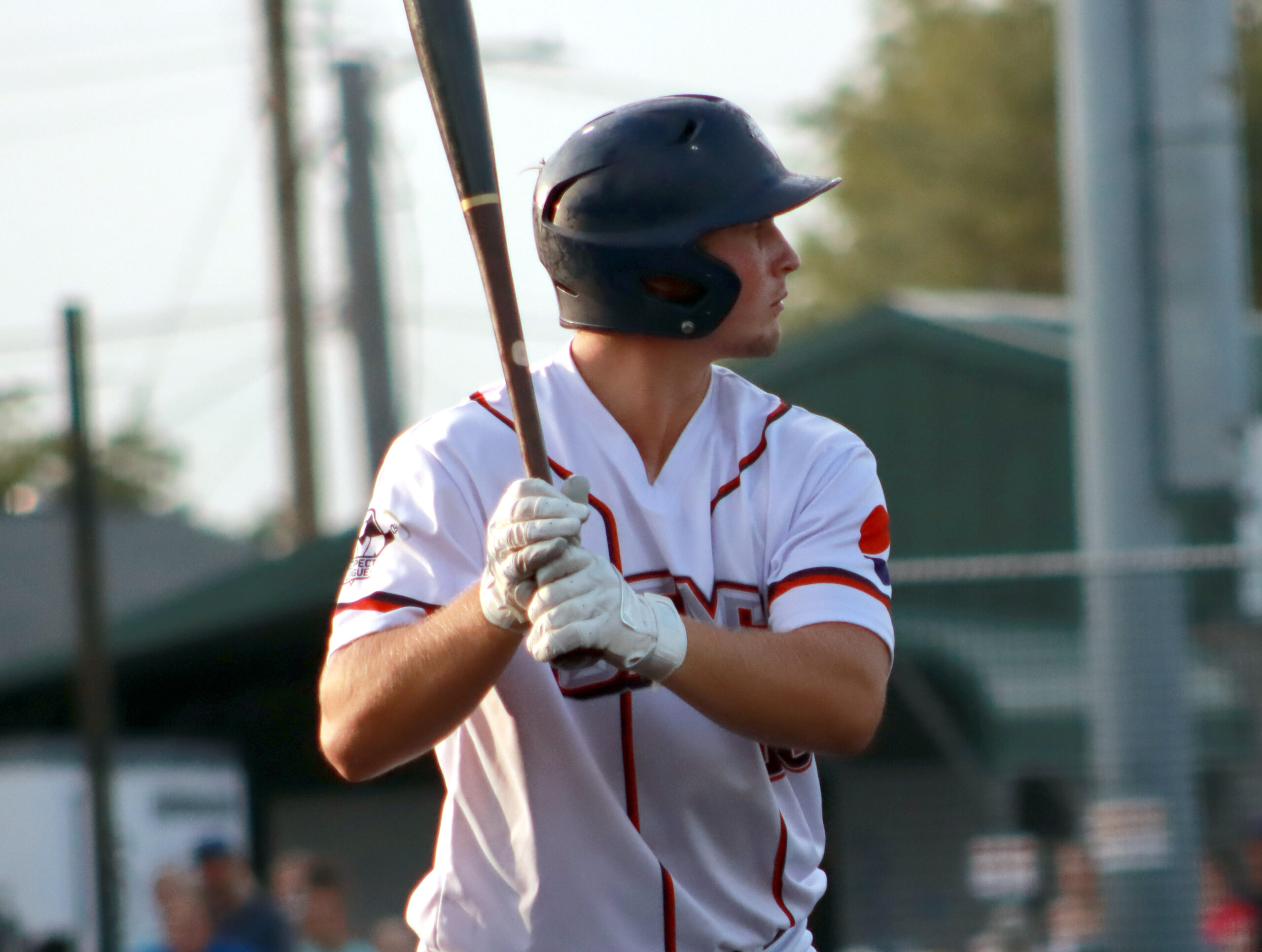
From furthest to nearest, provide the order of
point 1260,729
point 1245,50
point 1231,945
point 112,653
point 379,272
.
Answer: point 1245,50 → point 379,272 → point 112,653 → point 1260,729 → point 1231,945

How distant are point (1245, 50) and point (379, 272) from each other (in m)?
24.8

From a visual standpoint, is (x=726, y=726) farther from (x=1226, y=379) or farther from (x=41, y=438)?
(x=41, y=438)

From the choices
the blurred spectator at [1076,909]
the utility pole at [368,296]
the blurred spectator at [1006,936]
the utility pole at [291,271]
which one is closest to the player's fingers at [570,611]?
the blurred spectator at [1076,909]

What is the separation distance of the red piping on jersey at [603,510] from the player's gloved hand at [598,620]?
0.23 metres

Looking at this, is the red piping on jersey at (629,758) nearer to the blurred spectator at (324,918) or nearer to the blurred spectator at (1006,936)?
the blurred spectator at (1006,936)

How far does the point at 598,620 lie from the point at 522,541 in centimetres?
13

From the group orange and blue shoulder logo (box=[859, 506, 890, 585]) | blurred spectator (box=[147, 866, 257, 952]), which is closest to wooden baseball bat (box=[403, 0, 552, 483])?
orange and blue shoulder logo (box=[859, 506, 890, 585])

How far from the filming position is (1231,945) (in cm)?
688

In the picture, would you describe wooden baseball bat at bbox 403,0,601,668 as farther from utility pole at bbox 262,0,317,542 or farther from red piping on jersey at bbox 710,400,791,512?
utility pole at bbox 262,0,317,542

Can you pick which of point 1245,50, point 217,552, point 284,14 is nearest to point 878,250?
point 1245,50

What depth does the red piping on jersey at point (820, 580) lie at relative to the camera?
2.62 m

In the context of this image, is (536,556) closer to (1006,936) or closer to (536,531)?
(536,531)

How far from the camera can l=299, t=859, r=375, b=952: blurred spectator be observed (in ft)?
31.3

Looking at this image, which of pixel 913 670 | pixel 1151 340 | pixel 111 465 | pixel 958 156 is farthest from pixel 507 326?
pixel 111 465
